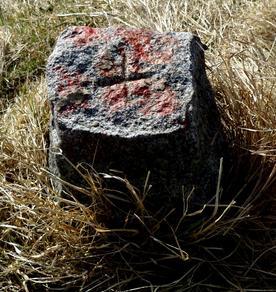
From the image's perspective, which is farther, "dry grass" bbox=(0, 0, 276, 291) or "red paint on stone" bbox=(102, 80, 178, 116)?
"dry grass" bbox=(0, 0, 276, 291)

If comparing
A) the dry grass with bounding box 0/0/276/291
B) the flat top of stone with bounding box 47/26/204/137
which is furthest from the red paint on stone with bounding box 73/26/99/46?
the dry grass with bounding box 0/0/276/291

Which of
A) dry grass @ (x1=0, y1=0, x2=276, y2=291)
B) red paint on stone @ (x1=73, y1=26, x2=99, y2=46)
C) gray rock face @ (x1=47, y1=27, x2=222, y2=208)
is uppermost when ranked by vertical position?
red paint on stone @ (x1=73, y1=26, x2=99, y2=46)

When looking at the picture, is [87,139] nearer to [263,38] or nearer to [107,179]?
[107,179]

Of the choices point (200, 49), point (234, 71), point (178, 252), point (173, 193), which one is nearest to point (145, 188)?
point (173, 193)

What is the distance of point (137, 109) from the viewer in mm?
2705

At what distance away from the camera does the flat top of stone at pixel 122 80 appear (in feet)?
8.77

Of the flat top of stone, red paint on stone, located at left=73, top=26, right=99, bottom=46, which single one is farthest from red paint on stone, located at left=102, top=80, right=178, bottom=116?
red paint on stone, located at left=73, top=26, right=99, bottom=46

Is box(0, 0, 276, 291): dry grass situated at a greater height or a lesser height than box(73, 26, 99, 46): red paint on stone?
lesser

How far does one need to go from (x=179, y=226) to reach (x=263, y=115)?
587 mm

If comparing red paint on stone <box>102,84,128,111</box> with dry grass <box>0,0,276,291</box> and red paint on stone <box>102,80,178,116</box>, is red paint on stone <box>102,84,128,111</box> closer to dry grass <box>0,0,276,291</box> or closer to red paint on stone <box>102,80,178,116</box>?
red paint on stone <box>102,80,178,116</box>

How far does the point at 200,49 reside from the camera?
2.94 metres

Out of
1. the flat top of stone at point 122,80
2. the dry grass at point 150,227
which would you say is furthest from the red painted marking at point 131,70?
the dry grass at point 150,227

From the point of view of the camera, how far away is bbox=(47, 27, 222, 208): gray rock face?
266cm

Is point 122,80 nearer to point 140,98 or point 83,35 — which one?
point 140,98
